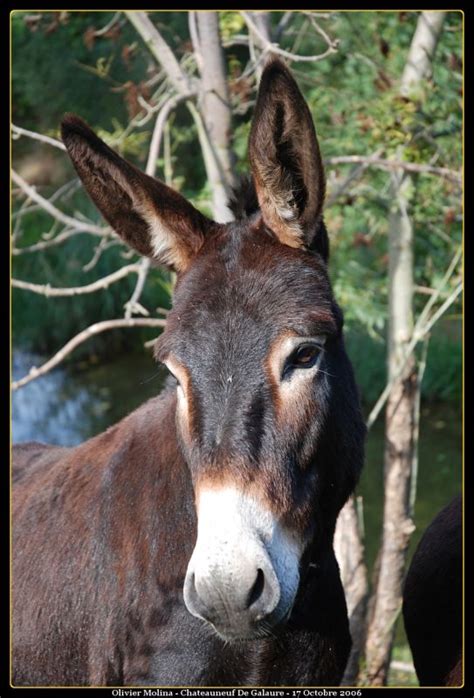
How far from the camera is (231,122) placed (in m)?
5.45

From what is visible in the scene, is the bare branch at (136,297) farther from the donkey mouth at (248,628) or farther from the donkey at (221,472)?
the donkey mouth at (248,628)

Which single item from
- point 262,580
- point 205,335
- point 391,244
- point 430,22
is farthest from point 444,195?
point 262,580

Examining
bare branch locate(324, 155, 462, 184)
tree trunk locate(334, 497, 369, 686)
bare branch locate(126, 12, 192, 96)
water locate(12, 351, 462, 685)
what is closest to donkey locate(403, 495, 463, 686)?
tree trunk locate(334, 497, 369, 686)

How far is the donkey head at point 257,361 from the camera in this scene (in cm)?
282

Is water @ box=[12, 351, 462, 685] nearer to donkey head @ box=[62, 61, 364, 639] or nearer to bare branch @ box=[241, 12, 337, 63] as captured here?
bare branch @ box=[241, 12, 337, 63]

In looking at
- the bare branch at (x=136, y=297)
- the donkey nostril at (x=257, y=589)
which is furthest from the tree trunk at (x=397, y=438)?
the donkey nostril at (x=257, y=589)

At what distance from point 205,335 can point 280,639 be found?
1252 millimetres

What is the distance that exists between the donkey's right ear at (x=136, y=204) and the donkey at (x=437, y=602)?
6.59 feet

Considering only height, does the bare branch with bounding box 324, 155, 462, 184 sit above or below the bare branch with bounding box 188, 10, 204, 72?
below

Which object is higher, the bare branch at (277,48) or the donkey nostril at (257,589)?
the bare branch at (277,48)

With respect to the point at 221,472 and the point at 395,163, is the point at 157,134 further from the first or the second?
the point at 221,472

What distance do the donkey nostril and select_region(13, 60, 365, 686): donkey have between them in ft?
0.04

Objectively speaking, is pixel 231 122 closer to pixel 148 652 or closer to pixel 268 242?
pixel 268 242

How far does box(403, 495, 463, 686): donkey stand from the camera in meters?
4.38
